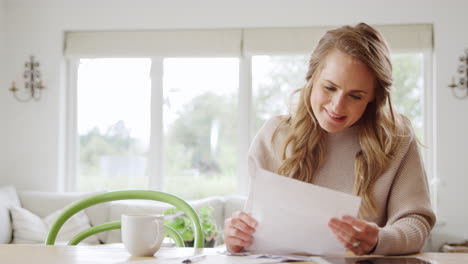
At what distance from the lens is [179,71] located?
465 cm

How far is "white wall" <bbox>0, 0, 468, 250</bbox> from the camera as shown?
4.24m

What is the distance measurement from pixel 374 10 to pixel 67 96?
9.16 feet

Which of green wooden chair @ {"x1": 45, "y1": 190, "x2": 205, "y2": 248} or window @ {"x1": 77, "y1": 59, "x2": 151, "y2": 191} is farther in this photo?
window @ {"x1": 77, "y1": 59, "x2": 151, "y2": 191}

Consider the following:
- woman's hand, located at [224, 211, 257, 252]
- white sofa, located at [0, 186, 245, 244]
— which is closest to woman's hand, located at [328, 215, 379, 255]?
woman's hand, located at [224, 211, 257, 252]

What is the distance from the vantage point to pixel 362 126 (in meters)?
1.45

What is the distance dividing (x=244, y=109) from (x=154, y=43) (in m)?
0.97

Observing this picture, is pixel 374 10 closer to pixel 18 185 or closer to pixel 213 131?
Answer: pixel 213 131

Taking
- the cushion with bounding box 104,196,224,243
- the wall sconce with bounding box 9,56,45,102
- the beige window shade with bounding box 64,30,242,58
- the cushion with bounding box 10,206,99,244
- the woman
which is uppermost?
the beige window shade with bounding box 64,30,242,58

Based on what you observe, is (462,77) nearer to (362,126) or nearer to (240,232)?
(362,126)

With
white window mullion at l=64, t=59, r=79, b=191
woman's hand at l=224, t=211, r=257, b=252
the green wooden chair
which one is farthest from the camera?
white window mullion at l=64, t=59, r=79, b=191

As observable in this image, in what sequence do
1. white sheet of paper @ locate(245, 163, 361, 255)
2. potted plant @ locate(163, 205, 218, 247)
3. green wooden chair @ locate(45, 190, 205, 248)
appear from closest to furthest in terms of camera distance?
white sheet of paper @ locate(245, 163, 361, 255)
green wooden chair @ locate(45, 190, 205, 248)
potted plant @ locate(163, 205, 218, 247)

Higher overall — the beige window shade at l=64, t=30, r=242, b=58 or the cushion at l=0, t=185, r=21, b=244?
the beige window shade at l=64, t=30, r=242, b=58

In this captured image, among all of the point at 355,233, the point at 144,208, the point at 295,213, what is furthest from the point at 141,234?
the point at 144,208

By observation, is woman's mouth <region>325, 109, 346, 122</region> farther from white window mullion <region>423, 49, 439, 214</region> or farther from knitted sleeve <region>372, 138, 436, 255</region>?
white window mullion <region>423, 49, 439, 214</region>
